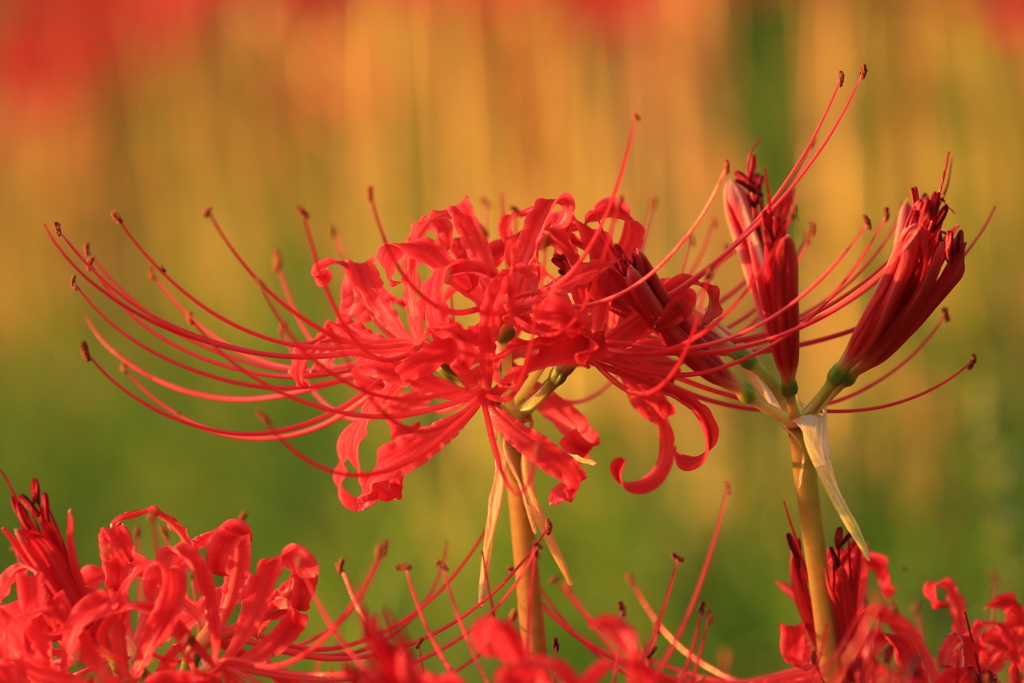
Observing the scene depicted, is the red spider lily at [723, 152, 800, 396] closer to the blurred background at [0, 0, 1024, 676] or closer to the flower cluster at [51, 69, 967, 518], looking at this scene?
the flower cluster at [51, 69, 967, 518]

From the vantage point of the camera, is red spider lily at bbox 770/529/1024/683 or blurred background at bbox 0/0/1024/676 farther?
blurred background at bbox 0/0/1024/676

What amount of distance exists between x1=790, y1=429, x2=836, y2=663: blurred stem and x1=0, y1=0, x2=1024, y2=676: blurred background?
121 centimetres

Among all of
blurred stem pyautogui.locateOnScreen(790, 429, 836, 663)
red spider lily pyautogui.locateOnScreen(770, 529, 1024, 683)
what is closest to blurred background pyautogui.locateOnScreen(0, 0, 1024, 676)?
red spider lily pyautogui.locateOnScreen(770, 529, 1024, 683)

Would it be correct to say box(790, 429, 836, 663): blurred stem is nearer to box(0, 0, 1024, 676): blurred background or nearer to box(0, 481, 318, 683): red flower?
box(0, 481, 318, 683): red flower

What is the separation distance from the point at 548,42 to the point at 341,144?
0.50 meters

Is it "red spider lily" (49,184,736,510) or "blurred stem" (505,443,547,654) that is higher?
"red spider lily" (49,184,736,510)

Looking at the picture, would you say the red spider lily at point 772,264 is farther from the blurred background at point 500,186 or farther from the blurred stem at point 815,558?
the blurred background at point 500,186

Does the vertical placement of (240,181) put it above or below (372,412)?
above

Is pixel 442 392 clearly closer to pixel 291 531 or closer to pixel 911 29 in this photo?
pixel 291 531

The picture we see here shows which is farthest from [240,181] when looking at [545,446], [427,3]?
[545,446]

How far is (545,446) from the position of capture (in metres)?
0.69

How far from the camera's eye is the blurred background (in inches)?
75.1

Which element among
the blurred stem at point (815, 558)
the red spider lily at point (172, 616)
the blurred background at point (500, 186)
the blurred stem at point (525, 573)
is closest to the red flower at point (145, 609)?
the red spider lily at point (172, 616)

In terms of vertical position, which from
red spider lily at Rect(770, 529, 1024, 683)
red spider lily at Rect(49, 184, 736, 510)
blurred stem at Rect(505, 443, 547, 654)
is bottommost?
red spider lily at Rect(770, 529, 1024, 683)
